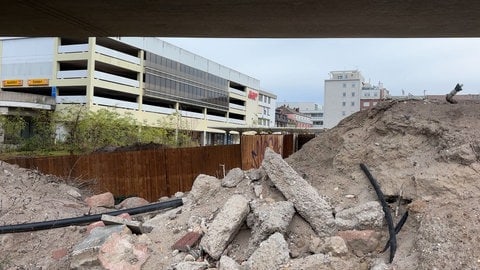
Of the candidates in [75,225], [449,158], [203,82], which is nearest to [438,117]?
[449,158]

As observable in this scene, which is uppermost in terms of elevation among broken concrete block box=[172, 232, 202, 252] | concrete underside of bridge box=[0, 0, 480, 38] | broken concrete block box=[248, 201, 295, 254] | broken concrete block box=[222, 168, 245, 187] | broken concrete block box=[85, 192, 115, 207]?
concrete underside of bridge box=[0, 0, 480, 38]

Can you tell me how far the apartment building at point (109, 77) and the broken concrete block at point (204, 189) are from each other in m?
40.8

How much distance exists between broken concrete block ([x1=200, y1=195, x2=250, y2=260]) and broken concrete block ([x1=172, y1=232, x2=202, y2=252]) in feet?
0.63

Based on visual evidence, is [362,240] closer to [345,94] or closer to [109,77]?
[109,77]

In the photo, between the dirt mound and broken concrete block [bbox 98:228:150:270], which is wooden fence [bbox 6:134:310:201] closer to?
the dirt mound

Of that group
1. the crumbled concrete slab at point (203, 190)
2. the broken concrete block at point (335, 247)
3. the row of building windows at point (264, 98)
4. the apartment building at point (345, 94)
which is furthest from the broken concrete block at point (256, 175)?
the row of building windows at point (264, 98)

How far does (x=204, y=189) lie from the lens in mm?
6887

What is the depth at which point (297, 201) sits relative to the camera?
18.3 ft

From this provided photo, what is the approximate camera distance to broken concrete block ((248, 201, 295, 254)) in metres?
5.17

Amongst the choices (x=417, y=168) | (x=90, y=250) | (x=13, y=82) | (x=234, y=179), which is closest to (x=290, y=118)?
(x=13, y=82)

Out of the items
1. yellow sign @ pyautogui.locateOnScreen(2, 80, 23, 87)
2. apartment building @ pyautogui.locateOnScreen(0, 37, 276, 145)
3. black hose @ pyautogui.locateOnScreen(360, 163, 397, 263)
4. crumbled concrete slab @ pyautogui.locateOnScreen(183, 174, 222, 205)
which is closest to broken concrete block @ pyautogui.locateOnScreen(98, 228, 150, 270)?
crumbled concrete slab @ pyautogui.locateOnScreen(183, 174, 222, 205)

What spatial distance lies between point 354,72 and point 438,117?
100205 millimetres

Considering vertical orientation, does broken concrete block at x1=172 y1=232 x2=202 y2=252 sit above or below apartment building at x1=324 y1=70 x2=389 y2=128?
below

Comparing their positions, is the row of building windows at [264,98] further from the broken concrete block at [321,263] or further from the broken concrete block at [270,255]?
the broken concrete block at [321,263]
